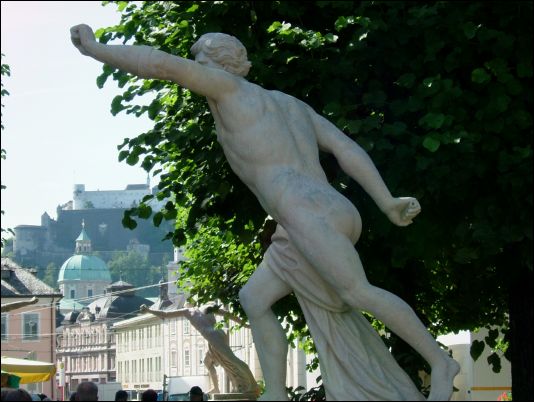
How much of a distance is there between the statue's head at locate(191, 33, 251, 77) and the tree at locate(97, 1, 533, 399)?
347 centimetres

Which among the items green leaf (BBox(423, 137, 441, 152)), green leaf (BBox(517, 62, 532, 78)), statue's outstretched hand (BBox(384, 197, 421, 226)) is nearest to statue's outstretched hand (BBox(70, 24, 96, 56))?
statue's outstretched hand (BBox(384, 197, 421, 226))

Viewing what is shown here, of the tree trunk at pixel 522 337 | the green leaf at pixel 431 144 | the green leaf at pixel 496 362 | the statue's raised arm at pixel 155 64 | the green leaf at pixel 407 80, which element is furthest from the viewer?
the green leaf at pixel 496 362

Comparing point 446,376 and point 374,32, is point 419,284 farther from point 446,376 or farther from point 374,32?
point 446,376

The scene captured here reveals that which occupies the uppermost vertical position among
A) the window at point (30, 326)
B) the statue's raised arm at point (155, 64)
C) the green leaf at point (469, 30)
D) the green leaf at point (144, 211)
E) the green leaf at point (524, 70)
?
the window at point (30, 326)

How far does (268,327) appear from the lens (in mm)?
9742

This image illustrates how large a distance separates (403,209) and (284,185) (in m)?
0.79

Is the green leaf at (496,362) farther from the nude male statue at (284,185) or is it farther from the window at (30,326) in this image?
the window at (30,326)

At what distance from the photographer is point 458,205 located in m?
13.8

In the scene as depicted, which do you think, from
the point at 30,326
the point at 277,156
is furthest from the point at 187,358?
the point at 277,156

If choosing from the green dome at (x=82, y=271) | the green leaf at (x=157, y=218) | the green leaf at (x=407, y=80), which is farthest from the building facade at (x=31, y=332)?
the green dome at (x=82, y=271)

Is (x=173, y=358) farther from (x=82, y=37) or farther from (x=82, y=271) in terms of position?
(x=82, y=37)

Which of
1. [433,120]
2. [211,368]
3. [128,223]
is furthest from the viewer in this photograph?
[211,368]

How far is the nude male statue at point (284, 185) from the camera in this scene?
945 cm

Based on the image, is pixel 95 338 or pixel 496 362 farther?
pixel 95 338
